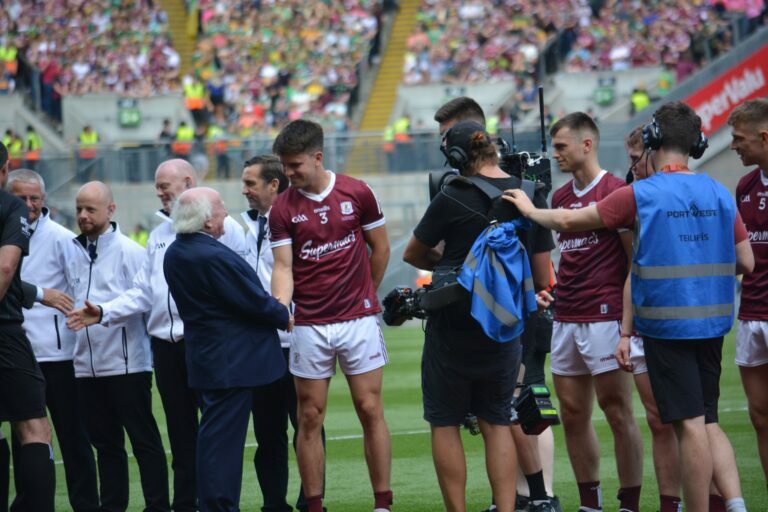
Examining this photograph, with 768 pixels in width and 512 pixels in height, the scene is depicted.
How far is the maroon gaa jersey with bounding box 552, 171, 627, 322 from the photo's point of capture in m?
7.58

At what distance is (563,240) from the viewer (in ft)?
25.6

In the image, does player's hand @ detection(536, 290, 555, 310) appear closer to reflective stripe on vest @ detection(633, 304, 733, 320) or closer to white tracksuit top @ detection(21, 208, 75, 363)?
reflective stripe on vest @ detection(633, 304, 733, 320)

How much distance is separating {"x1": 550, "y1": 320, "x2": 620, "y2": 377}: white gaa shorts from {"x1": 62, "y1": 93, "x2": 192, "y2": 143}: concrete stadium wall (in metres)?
23.8

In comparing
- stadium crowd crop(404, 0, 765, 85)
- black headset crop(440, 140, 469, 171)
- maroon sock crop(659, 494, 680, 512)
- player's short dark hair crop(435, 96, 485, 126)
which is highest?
stadium crowd crop(404, 0, 765, 85)

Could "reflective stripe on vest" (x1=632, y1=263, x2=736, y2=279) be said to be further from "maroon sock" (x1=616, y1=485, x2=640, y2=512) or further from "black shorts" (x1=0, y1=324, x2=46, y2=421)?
"black shorts" (x1=0, y1=324, x2=46, y2=421)

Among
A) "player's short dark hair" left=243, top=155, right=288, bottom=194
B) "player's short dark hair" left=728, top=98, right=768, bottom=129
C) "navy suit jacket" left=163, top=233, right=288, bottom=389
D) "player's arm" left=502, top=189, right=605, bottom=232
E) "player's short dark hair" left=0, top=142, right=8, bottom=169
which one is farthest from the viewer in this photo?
"player's short dark hair" left=243, top=155, right=288, bottom=194

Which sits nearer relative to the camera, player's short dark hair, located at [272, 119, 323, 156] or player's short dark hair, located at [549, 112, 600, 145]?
player's short dark hair, located at [272, 119, 323, 156]

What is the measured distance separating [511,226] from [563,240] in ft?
4.24

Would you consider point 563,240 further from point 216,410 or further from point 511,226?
point 216,410

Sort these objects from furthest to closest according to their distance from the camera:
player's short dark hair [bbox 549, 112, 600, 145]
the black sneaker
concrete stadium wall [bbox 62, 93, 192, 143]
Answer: concrete stadium wall [bbox 62, 93, 192, 143]
player's short dark hair [bbox 549, 112, 600, 145]
the black sneaker

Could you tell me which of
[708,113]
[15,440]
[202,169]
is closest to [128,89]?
[202,169]

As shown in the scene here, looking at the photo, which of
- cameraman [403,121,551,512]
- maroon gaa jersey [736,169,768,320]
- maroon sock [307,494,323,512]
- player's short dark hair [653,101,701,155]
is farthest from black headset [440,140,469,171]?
maroon sock [307,494,323,512]

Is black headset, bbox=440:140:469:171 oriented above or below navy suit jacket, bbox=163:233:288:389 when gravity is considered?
above

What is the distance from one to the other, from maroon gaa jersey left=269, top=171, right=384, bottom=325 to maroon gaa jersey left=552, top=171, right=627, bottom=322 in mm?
1267
